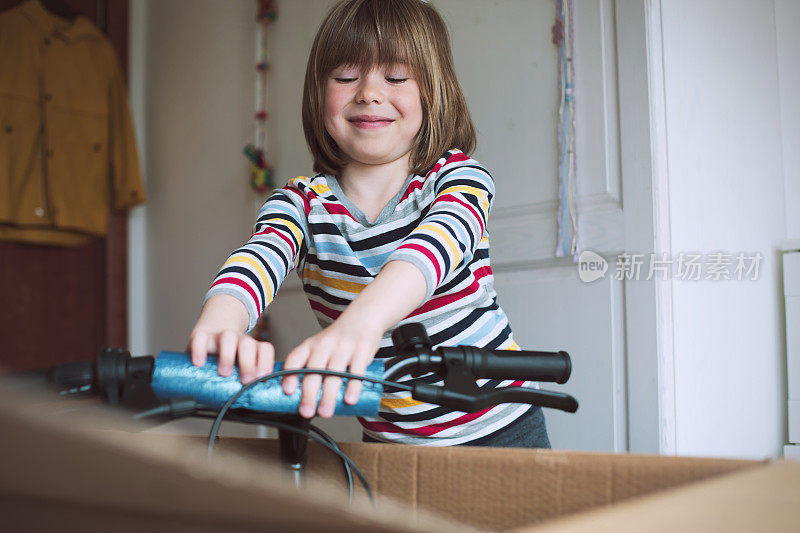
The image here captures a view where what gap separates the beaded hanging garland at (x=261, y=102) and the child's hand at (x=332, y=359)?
1580 mm

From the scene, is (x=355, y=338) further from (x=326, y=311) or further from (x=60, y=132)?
(x=60, y=132)

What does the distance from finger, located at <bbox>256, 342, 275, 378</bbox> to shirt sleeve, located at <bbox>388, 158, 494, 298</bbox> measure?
0.21m

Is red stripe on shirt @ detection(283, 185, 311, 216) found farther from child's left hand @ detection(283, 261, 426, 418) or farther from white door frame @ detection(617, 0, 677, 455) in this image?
white door frame @ detection(617, 0, 677, 455)

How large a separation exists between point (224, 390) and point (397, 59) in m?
0.64

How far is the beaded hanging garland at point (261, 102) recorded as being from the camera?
206cm

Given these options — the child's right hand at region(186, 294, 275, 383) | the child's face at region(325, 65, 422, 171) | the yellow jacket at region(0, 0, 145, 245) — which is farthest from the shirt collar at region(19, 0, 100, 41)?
the child's right hand at region(186, 294, 275, 383)

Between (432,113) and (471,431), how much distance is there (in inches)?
18.0

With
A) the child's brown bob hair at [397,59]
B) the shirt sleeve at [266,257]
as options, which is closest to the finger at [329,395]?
the shirt sleeve at [266,257]

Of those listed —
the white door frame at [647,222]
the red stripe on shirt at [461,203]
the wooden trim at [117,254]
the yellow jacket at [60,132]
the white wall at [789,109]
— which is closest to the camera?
the red stripe on shirt at [461,203]

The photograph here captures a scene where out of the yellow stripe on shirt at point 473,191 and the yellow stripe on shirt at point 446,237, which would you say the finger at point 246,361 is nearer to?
the yellow stripe on shirt at point 446,237

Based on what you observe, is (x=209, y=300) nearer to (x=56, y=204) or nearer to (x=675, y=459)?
(x=675, y=459)

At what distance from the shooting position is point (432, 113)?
1.00m

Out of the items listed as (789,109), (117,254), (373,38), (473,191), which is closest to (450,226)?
(473,191)

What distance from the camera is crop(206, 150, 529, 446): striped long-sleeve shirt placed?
2.88 ft
